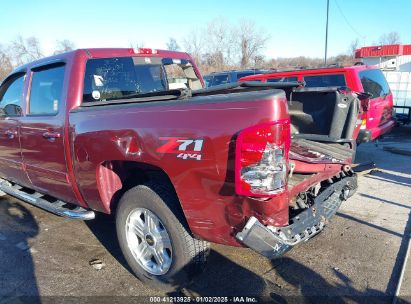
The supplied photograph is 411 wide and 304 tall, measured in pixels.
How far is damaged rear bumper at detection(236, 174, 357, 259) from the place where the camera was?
89.6 inches

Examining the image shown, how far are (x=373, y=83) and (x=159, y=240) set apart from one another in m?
6.21

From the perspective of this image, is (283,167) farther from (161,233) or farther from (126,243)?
(126,243)

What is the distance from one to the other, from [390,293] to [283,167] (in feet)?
5.41

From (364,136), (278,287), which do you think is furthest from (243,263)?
(364,136)

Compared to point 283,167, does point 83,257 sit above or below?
below

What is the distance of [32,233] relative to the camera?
4316mm

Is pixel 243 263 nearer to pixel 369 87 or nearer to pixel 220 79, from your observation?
pixel 369 87

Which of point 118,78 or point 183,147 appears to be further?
point 118,78

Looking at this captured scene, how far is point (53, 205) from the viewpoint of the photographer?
4.03 meters

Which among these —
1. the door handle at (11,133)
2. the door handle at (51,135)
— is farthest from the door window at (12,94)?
the door handle at (51,135)

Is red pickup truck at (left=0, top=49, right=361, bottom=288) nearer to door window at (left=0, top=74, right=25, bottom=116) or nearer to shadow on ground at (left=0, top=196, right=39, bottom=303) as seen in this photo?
door window at (left=0, top=74, right=25, bottom=116)

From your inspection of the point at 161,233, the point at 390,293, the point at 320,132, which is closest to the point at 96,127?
the point at 161,233

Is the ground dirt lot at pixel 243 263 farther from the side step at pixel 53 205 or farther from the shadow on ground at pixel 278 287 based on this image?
the side step at pixel 53 205

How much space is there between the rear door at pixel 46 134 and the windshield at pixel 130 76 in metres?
0.30
